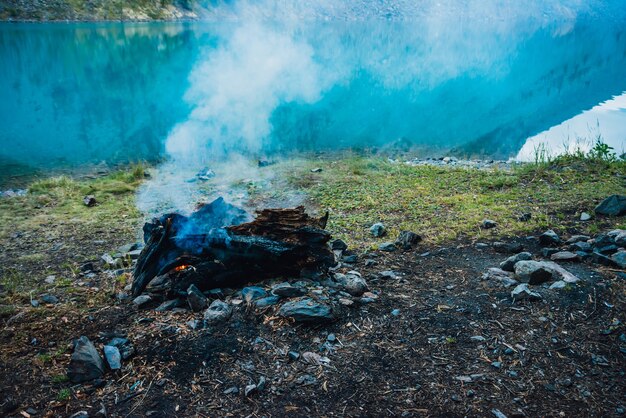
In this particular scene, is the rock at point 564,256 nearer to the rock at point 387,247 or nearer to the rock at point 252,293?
the rock at point 387,247

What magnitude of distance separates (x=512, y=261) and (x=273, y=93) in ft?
65.7

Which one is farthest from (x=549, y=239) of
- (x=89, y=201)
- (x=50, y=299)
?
(x=89, y=201)

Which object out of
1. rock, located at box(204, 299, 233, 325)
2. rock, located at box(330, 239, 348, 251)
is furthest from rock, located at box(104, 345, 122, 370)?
rock, located at box(330, 239, 348, 251)

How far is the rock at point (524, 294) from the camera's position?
5027 millimetres

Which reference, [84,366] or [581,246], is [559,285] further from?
[84,366]

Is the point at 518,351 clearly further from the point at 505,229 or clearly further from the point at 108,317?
the point at 108,317

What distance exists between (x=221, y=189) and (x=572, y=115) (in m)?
16.9

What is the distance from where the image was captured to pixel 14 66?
29.5 meters

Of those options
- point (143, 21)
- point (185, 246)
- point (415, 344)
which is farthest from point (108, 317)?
point (143, 21)

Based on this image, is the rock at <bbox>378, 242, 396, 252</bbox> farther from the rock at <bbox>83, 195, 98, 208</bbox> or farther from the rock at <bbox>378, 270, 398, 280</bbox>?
the rock at <bbox>83, 195, 98, 208</bbox>

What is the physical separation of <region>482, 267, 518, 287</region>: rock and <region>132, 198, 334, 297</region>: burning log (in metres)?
1.97

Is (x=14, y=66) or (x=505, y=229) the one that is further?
(x=14, y=66)

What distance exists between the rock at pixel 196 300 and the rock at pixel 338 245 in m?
2.22

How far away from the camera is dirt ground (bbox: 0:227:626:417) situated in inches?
150
